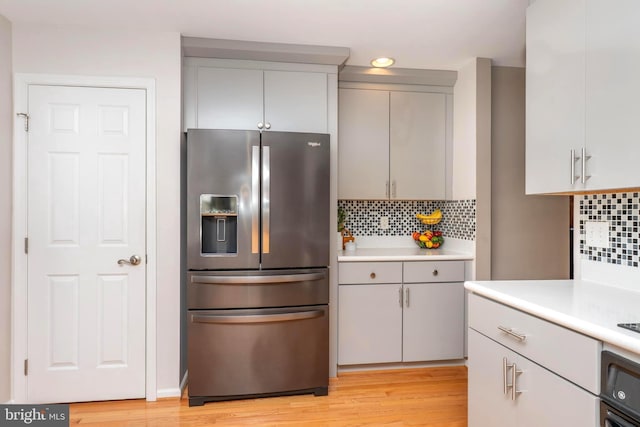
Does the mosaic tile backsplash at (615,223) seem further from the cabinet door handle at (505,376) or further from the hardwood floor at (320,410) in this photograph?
the hardwood floor at (320,410)

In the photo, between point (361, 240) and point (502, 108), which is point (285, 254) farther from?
point (502, 108)

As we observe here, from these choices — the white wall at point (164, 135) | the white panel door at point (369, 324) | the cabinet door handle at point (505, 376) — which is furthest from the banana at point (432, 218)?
the white wall at point (164, 135)

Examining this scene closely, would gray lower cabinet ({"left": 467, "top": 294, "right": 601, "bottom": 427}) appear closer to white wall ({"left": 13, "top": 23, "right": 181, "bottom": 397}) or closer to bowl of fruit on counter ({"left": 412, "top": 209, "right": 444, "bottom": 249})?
bowl of fruit on counter ({"left": 412, "top": 209, "right": 444, "bottom": 249})

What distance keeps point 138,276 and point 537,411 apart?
2351 millimetres

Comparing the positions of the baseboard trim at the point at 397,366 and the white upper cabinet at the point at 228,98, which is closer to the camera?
the white upper cabinet at the point at 228,98

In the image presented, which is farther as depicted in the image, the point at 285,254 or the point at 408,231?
the point at 408,231

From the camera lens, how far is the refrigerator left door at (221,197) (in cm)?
251

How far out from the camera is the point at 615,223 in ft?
6.07

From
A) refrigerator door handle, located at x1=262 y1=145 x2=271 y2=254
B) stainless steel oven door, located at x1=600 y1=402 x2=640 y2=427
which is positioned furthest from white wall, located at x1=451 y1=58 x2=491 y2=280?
stainless steel oven door, located at x1=600 y1=402 x2=640 y2=427

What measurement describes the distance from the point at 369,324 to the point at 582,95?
207 centimetres

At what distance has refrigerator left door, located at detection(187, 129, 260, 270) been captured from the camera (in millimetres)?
2512

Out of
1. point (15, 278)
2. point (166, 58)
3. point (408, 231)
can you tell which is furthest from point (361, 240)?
point (15, 278)

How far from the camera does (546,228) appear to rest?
3.23 m

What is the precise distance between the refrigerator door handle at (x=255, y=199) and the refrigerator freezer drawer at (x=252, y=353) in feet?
1.54
